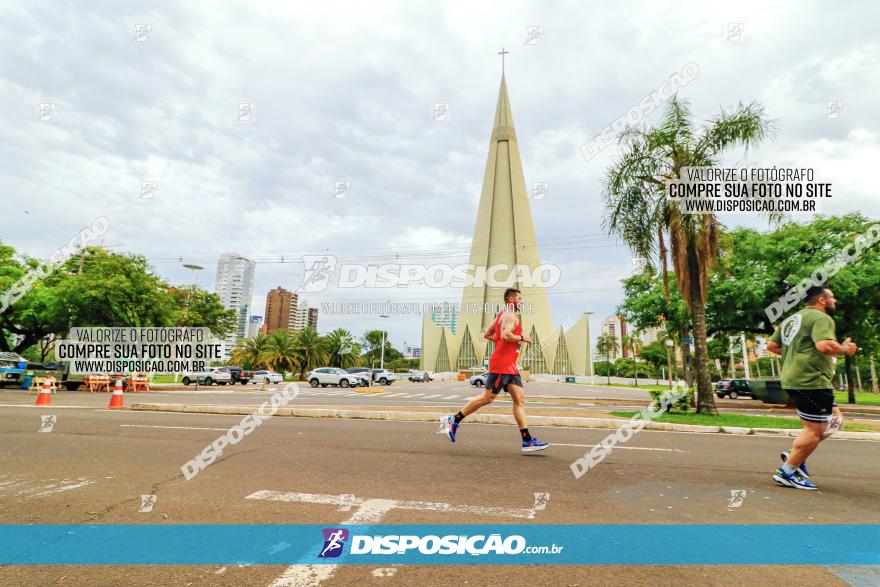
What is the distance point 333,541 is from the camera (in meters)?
2.72

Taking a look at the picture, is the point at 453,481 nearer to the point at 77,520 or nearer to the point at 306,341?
the point at 77,520

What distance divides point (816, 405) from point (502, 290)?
8369cm

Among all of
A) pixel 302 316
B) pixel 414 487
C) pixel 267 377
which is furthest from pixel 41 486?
pixel 302 316

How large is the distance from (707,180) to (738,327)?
10645mm

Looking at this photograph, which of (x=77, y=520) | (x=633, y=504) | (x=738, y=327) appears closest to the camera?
(x=77, y=520)

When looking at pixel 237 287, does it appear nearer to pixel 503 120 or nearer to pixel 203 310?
pixel 503 120

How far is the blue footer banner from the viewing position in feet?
8.34

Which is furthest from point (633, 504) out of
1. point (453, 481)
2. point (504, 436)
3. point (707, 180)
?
point (707, 180)

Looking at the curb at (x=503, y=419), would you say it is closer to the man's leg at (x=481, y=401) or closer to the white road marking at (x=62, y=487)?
the man's leg at (x=481, y=401)

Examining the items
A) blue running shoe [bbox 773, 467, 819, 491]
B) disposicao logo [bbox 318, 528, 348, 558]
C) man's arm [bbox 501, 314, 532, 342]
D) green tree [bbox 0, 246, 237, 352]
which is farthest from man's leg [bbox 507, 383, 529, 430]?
green tree [bbox 0, 246, 237, 352]

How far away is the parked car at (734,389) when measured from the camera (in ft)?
113

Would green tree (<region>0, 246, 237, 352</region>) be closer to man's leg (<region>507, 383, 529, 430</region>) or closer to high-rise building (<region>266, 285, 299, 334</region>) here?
man's leg (<region>507, 383, 529, 430</region>)

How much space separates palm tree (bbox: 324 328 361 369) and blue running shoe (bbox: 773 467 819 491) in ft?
157

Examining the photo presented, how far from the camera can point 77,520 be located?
124 inches
